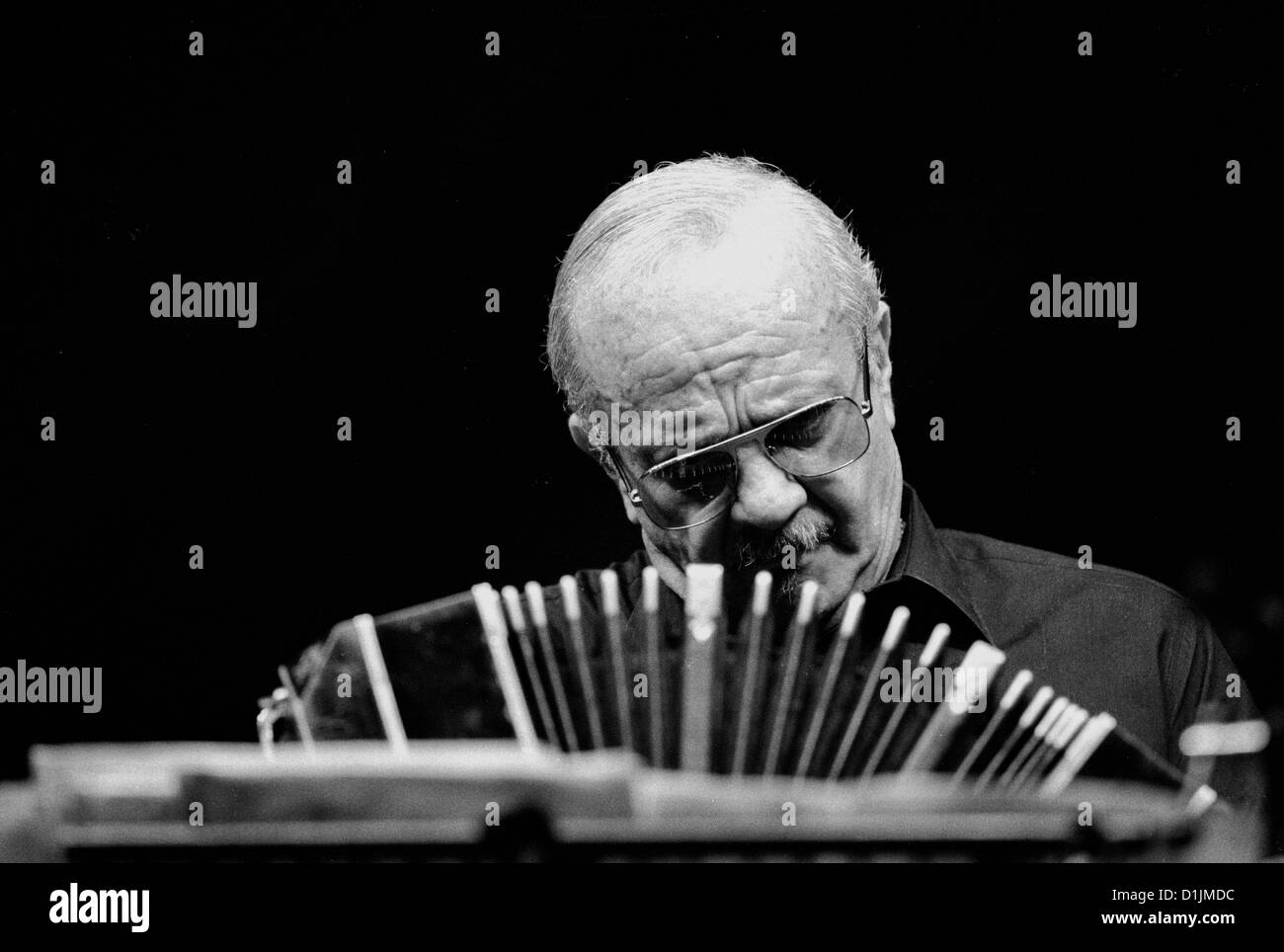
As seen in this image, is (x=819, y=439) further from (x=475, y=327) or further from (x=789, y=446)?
(x=475, y=327)

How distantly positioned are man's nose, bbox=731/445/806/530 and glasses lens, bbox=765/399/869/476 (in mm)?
22

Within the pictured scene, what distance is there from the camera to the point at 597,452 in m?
2.82

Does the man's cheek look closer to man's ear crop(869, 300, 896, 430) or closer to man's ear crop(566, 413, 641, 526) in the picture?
man's ear crop(869, 300, 896, 430)

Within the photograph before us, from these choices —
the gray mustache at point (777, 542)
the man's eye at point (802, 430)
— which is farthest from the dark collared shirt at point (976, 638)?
the man's eye at point (802, 430)

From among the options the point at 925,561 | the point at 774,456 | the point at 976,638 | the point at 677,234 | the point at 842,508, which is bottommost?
the point at 976,638

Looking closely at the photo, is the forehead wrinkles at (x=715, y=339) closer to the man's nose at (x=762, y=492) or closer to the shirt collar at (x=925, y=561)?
the man's nose at (x=762, y=492)

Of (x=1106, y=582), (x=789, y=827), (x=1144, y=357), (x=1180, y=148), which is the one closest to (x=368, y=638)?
(x=789, y=827)

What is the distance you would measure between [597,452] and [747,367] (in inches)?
14.9

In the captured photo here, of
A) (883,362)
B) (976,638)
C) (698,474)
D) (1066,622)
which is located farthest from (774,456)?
(1066,622)

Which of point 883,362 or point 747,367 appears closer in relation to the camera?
point 747,367

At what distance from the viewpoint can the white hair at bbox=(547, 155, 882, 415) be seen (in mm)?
2703

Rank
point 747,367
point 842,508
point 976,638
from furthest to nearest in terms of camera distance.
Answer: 1. point 976,638
2. point 842,508
3. point 747,367

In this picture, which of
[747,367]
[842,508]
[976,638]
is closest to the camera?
[747,367]

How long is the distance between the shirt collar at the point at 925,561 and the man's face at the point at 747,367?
109 mm
